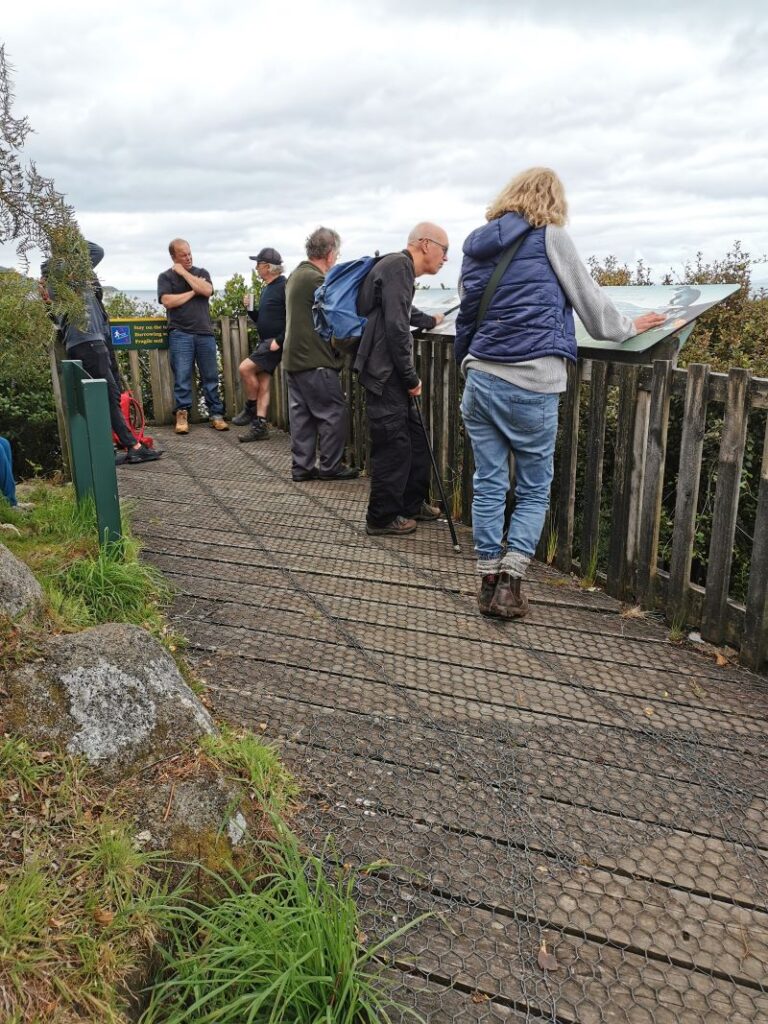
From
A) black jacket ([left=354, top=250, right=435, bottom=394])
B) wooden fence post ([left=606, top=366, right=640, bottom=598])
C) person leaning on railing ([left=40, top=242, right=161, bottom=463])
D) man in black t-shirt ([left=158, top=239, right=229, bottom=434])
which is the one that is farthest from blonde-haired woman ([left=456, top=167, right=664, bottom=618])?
man in black t-shirt ([left=158, top=239, right=229, bottom=434])

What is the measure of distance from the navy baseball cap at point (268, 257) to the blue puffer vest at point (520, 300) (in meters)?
4.74

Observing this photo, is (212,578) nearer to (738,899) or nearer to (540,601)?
(540,601)

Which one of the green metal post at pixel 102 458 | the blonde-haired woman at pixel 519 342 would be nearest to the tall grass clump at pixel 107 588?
the green metal post at pixel 102 458

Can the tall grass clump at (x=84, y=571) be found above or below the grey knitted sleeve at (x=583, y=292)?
below

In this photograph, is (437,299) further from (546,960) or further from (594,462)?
(546,960)

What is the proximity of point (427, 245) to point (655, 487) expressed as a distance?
207 cm

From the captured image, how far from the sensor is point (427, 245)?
502 centimetres

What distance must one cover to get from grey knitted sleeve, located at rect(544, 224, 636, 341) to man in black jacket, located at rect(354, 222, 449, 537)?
1330 millimetres

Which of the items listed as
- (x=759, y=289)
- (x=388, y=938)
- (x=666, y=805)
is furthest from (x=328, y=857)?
(x=759, y=289)

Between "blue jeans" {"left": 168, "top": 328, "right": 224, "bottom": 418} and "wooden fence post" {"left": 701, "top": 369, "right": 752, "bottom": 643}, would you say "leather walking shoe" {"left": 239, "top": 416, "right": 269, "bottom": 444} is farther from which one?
"wooden fence post" {"left": 701, "top": 369, "right": 752, "bottom": 643}

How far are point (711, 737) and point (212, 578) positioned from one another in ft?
8.61

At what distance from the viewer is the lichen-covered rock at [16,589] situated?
2.73 metres

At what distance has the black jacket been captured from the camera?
4.96 meters

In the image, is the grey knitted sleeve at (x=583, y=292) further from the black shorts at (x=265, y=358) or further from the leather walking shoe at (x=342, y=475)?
the black shorts at (x=265, y=358)
